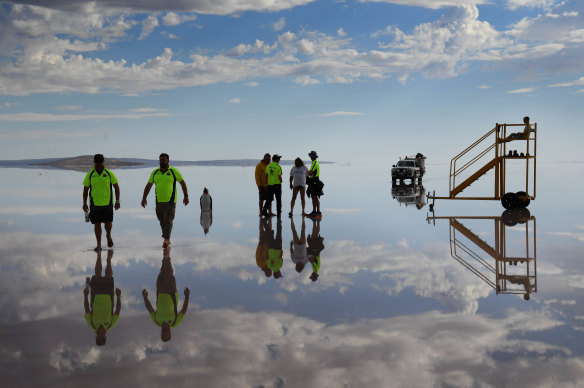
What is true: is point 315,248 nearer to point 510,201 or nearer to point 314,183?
point 314,183

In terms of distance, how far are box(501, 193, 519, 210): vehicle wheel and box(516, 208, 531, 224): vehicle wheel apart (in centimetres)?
29

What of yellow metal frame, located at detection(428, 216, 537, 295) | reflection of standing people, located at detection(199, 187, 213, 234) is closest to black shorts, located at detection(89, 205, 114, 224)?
reflection of standing people, located at detection(199, 187, 213, 234)

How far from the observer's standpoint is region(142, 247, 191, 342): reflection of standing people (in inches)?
269

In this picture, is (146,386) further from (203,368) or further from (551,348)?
(551,348)

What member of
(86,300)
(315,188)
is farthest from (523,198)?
(86,300)

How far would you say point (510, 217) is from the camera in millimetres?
18969

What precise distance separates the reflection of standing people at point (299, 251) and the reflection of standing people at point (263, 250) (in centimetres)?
51

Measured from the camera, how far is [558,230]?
15.5 meters

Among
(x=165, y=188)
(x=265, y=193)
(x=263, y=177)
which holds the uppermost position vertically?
(x=263, y=177)

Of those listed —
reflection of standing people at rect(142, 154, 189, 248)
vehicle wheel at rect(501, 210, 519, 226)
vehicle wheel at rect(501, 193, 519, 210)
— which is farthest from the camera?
vehicle wheel at rect(501, 193, 519, 210)

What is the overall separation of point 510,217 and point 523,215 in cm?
75

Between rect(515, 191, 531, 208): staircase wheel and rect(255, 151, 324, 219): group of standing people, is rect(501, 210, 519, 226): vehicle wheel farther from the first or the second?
rect(255, 151, 324, 219): group of standing people

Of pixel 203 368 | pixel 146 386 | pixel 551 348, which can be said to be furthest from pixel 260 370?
pixel 551 348

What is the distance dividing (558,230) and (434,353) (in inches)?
437
